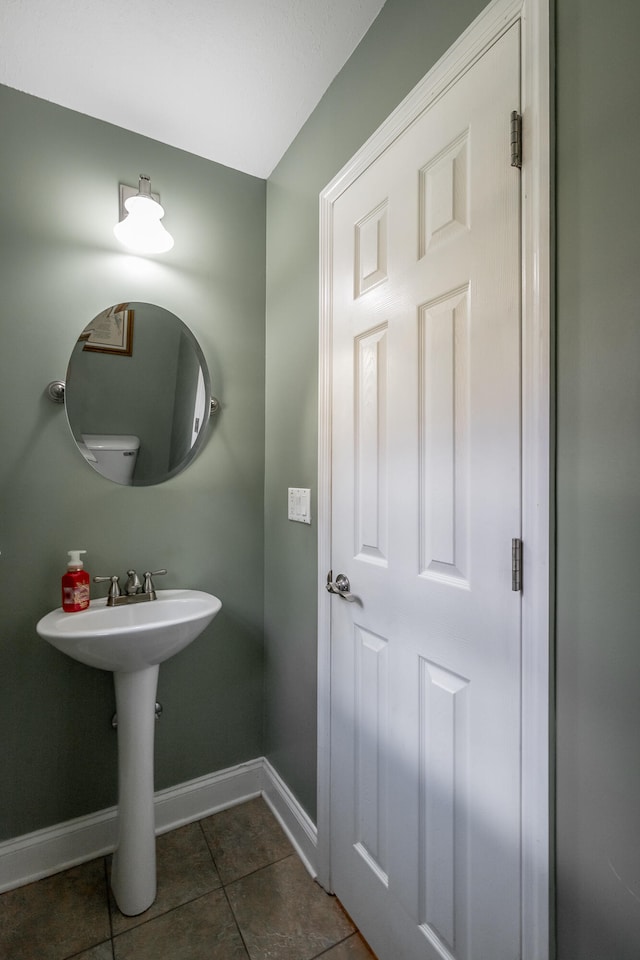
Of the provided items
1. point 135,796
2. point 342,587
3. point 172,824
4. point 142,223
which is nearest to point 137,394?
point 142,223

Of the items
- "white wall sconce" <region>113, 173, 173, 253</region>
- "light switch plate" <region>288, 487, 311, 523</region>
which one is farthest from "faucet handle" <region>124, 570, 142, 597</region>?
"white wall sconce" <region>113, 173, 173, 253</region>

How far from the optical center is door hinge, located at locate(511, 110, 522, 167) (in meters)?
0.81

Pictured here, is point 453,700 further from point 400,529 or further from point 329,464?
point 329,464

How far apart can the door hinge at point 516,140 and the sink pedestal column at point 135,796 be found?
1.57 meters

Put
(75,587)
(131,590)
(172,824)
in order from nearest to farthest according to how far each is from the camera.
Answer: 1. (75,587)
2. (131,590)
3. (172,824)

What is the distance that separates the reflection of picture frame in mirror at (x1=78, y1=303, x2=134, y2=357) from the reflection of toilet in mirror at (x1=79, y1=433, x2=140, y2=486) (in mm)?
302

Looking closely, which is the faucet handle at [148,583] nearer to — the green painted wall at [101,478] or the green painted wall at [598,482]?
the green painted wall at [101,478]

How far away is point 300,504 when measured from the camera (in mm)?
1576

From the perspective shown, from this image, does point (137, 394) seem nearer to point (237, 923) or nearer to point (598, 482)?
point (598, 482)

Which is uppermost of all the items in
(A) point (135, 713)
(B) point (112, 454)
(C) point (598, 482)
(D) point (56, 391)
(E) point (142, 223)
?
(E) point (142, 223)

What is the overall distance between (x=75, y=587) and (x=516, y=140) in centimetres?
160

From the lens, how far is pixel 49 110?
4.88 ft

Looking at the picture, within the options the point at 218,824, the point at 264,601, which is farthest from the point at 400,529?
the point at 218,824

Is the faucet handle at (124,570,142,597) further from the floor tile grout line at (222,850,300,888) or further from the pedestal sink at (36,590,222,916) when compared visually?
the floor tile grout line at (222,850,300,888)
